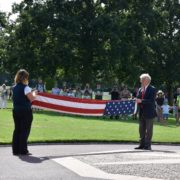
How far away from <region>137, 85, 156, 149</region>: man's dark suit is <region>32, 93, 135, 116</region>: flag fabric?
1014 cm

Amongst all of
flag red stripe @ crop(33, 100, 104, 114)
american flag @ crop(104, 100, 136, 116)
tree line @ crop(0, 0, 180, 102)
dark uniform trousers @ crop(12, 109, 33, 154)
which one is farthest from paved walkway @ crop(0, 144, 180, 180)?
tree line @ crop(0, 0, 180, 102)

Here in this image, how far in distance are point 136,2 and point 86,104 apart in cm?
2595

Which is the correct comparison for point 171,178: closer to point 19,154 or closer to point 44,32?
point 19,154

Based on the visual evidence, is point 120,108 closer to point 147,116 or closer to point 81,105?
point 81,105

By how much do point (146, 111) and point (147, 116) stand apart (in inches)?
5.8

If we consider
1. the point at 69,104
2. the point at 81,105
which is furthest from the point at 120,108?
the point at 69,104

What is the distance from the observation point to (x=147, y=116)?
14148mm

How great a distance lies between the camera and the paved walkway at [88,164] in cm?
928

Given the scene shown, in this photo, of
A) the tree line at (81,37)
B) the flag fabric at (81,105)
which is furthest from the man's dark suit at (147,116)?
the tree line at (81,37)

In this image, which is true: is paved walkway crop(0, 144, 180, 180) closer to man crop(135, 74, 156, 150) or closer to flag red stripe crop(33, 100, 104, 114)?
man crop(135, 74, 156, 150)

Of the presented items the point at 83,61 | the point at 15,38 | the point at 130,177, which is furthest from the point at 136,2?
the point at 130,177

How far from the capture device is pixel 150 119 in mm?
14125

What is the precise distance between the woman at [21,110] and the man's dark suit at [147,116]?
11.3ft

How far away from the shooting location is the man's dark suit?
14.1 metres
